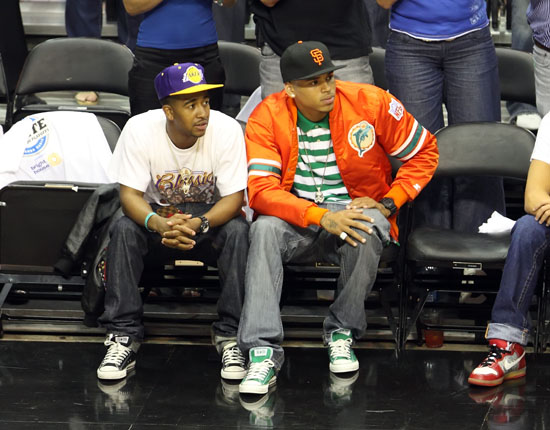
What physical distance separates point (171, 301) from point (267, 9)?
4.62 feet

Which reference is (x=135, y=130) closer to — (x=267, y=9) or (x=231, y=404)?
(x=267, y=9)

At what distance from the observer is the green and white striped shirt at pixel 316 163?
4.38m

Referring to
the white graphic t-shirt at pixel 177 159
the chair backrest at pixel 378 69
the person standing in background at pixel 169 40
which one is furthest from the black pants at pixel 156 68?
the chair backrest at pixel 378 69

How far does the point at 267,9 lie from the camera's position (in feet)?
15.2

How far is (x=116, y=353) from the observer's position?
4152mm

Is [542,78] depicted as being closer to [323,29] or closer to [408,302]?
[323,29]

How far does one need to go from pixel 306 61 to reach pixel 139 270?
1109 mm

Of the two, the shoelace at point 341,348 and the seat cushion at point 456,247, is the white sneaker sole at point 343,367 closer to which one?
the shoelace at point 341,348

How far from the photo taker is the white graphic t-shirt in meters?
4.28

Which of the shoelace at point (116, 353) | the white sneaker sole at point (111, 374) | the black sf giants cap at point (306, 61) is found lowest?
the white sneaker sole at point (111, 374)

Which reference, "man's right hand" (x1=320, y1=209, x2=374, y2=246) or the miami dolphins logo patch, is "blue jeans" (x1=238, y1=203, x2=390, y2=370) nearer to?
"man's right hand" (x1=320, y1=209, x2=374, y2=246)

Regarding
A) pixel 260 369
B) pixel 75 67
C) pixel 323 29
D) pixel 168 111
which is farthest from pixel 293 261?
pixel 75 67

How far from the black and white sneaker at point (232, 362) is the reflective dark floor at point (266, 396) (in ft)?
0.19

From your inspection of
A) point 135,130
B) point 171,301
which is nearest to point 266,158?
point 135,130
